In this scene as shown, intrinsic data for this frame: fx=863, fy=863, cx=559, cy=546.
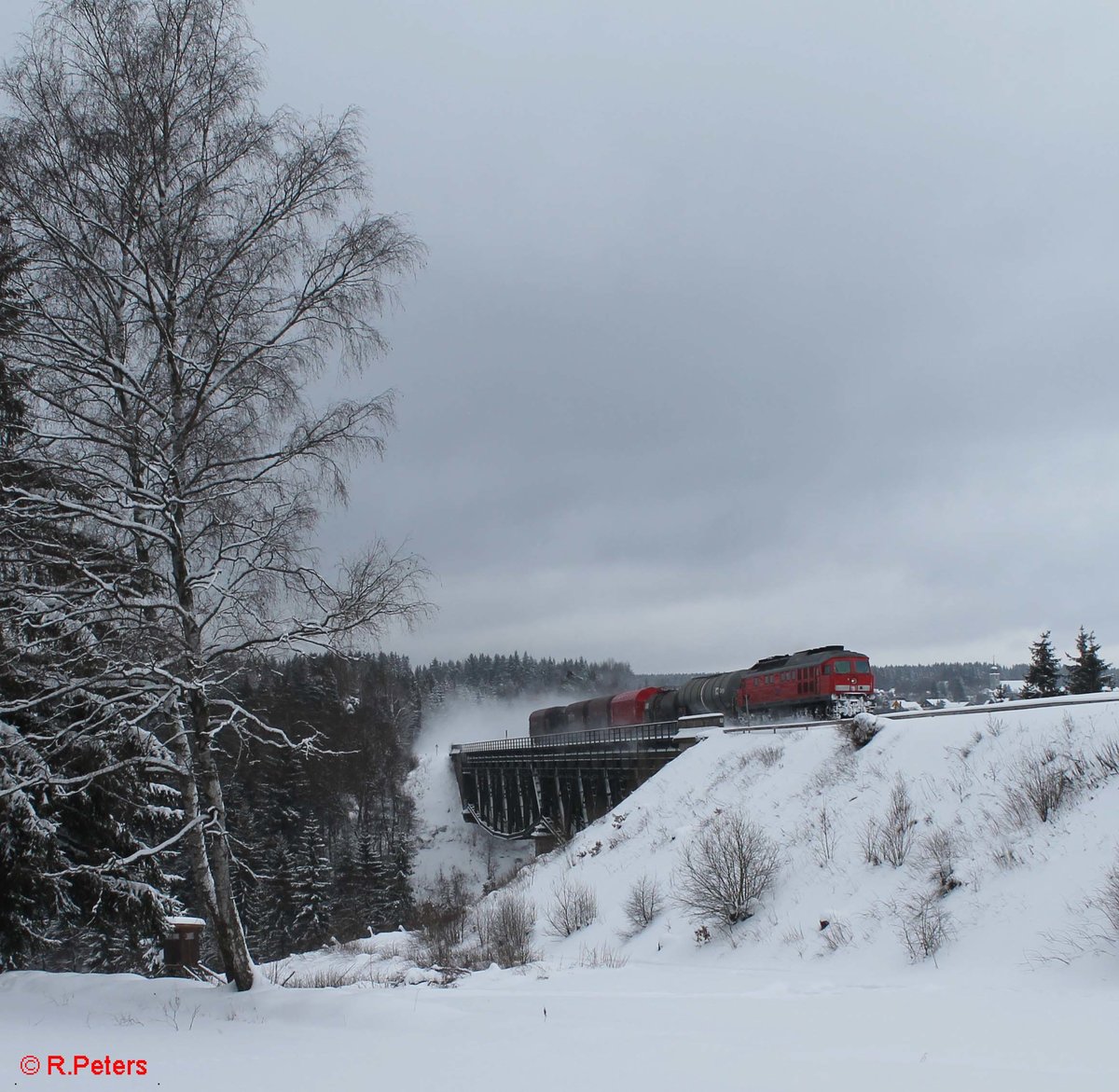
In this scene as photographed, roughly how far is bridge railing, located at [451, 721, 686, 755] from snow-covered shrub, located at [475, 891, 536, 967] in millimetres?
12460

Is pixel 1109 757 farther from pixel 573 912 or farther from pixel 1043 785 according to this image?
pixel 573 912

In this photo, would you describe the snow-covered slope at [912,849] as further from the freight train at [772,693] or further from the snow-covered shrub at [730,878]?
the freight train at [772,693]

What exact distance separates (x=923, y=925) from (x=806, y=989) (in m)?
2.44

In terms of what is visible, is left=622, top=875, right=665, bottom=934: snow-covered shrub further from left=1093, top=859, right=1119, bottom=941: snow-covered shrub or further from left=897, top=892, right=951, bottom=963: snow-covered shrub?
left=1093, top=859, right=1119, bottom=941: snow-covered shrub

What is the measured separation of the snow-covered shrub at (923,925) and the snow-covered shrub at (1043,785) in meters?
1.99

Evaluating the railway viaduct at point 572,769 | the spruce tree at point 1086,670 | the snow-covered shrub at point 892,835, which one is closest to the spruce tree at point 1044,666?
the spruce tree at point 1086,670

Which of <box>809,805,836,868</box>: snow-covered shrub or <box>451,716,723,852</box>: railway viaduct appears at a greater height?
<box>809,805,836,868</box>: snow-covered shrub

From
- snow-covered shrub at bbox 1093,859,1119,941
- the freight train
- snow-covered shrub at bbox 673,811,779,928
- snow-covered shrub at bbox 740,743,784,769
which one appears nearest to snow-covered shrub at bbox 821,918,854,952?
snow-covered shrub at bbox 673,811,779,928

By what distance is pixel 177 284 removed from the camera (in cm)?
881

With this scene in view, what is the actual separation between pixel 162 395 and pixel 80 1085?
614cm

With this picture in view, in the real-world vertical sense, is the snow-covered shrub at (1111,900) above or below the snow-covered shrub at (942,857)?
above

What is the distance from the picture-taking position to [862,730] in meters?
19.6

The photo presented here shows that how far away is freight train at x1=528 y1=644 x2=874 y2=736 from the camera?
31656 mm

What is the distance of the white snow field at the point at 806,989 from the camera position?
5656 millimetres
